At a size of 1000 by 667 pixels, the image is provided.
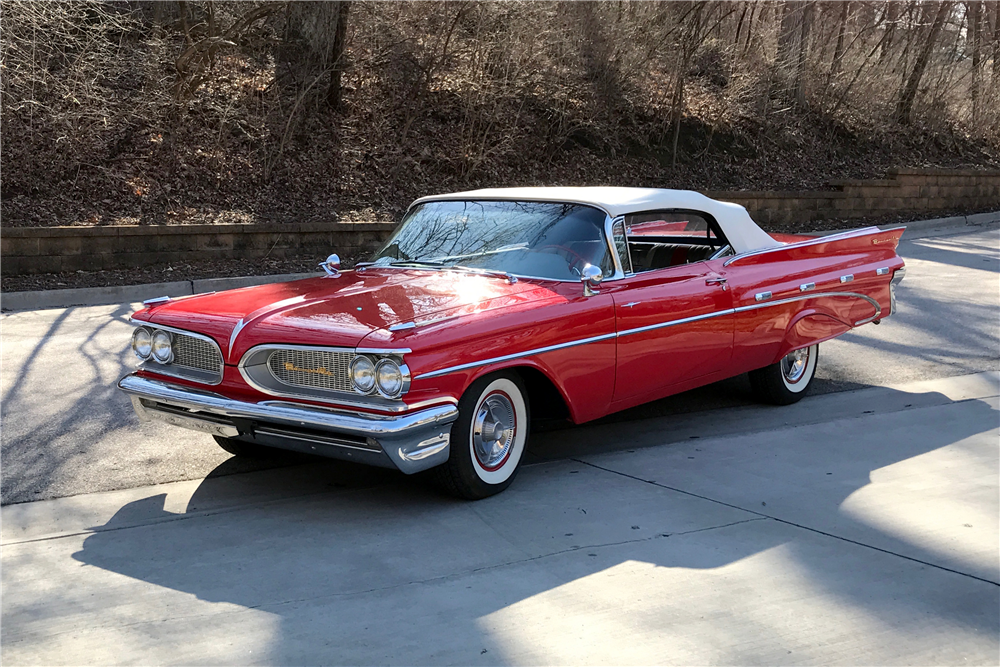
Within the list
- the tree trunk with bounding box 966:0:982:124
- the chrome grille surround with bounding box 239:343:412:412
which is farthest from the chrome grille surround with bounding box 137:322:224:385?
the tree trunk with bounding box 966:0:982:124

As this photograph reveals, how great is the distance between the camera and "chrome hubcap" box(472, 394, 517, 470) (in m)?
4.69

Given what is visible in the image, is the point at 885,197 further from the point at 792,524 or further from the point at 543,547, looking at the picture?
the point at 543,547

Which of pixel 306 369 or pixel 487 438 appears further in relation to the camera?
pixel 487 438

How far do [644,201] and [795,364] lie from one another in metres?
1.96

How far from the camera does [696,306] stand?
574cm

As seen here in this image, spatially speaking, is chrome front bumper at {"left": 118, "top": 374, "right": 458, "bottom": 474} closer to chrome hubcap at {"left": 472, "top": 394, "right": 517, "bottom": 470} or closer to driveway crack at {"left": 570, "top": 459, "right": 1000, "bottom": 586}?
chrome hubcap at {"left": 472, "top": 394, "right": 517, "bottom": 470}

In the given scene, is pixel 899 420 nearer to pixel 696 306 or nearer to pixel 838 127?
pixel 696 306

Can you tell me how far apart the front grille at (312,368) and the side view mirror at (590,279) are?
58.6 inches

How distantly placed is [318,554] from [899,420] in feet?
13.7

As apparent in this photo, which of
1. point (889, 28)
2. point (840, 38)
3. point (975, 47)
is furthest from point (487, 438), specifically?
point (975, 47)

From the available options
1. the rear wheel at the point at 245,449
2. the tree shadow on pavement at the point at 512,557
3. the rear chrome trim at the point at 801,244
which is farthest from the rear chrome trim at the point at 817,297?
the rear wheel at the point at 245,449

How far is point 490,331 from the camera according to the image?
15.0 ft

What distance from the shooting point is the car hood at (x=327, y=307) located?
4406 mm

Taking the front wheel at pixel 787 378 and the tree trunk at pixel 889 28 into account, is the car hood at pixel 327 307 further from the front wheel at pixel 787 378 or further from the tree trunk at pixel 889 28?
the tree trunk at pixel 889 28
